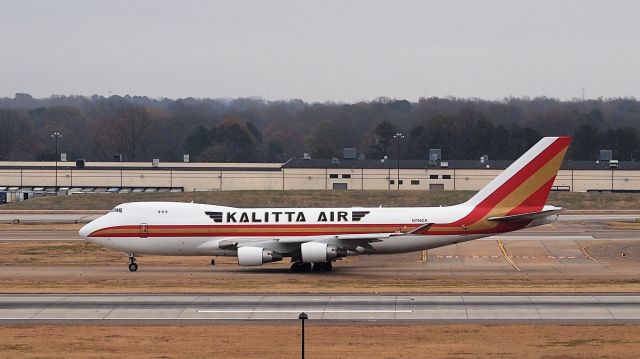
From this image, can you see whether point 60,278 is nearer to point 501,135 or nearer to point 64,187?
point 64,187

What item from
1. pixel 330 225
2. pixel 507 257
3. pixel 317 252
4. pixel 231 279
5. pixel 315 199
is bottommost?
pixel 231 279

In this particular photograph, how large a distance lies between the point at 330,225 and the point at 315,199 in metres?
57.7

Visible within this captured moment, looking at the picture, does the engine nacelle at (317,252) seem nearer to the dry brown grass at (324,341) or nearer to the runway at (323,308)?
the runway at (323,308)

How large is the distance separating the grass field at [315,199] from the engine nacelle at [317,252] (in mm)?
53196

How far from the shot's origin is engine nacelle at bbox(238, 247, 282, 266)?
172ft

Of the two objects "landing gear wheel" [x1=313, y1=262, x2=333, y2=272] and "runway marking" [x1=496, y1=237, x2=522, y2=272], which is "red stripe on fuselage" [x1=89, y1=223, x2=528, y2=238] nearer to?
"landing gear wheel" [x1=313, y1=262, x2=333, y2=272]

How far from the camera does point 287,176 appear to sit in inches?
5172

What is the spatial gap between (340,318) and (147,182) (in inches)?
4020

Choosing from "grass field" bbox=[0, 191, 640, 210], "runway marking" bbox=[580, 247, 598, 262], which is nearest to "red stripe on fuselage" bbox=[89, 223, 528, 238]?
"runway marking" bbox=[580, 247, 598, 262]

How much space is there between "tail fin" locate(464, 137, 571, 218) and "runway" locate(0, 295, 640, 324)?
12.4 m

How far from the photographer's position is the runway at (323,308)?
118 feet

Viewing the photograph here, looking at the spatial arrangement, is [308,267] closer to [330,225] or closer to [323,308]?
[330,225]

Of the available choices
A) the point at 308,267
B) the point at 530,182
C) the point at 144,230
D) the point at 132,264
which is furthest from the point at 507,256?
the point at 132,264

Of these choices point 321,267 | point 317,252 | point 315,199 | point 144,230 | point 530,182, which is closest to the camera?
point 317,252
